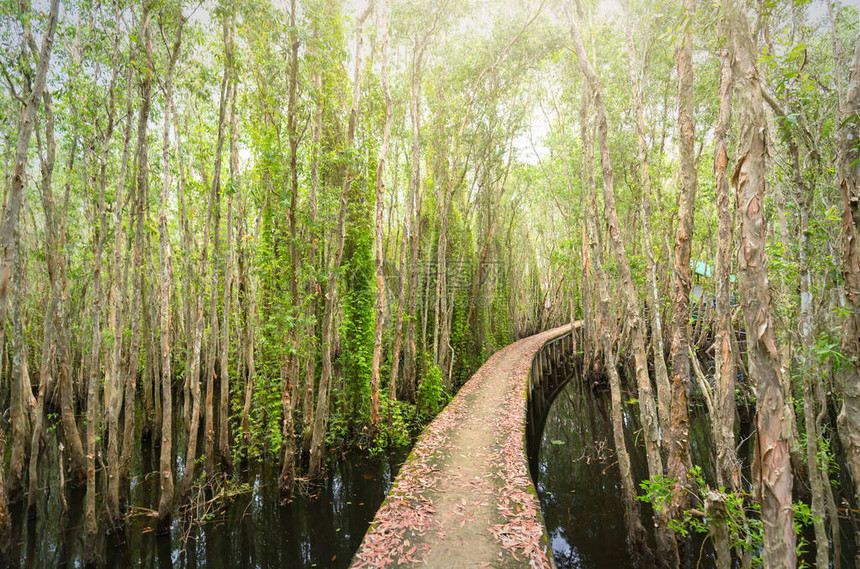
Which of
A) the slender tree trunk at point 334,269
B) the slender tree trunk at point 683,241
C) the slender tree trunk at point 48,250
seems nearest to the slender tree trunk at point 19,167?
the slender tree trunk at point 48,250

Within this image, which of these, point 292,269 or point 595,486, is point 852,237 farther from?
point 595,486

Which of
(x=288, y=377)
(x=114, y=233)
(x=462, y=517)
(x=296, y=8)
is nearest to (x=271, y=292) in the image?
(x=288, y=377)

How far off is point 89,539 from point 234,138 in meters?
6.78

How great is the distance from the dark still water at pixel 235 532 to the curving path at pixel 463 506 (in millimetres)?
1889

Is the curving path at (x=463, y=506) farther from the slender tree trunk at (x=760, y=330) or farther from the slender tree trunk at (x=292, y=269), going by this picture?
the slender tree trunk at (x=292, y=269)

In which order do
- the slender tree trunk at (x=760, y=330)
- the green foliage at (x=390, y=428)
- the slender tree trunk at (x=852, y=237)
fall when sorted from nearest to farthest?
the slender tree trunk at (x=760, y=330) → the slender tree trunk at (x=852, y=237) → the green foliage at (x=390, y=428)

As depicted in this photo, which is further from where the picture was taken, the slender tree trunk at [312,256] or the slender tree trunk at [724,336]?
the slender tree trunk at [312,256]

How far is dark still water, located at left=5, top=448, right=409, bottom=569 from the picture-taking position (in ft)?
18.5

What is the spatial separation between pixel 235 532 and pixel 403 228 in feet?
21.9

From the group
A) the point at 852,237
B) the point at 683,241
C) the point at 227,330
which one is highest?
the point at 683,241

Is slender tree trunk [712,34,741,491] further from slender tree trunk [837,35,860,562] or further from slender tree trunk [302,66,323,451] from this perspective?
slender tree trunk [302,66,323,451]

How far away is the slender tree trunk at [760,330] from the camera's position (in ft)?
6.04

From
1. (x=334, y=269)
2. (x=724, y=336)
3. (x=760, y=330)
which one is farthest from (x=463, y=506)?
(x=334, y=269)

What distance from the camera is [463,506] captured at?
4.56 meters
